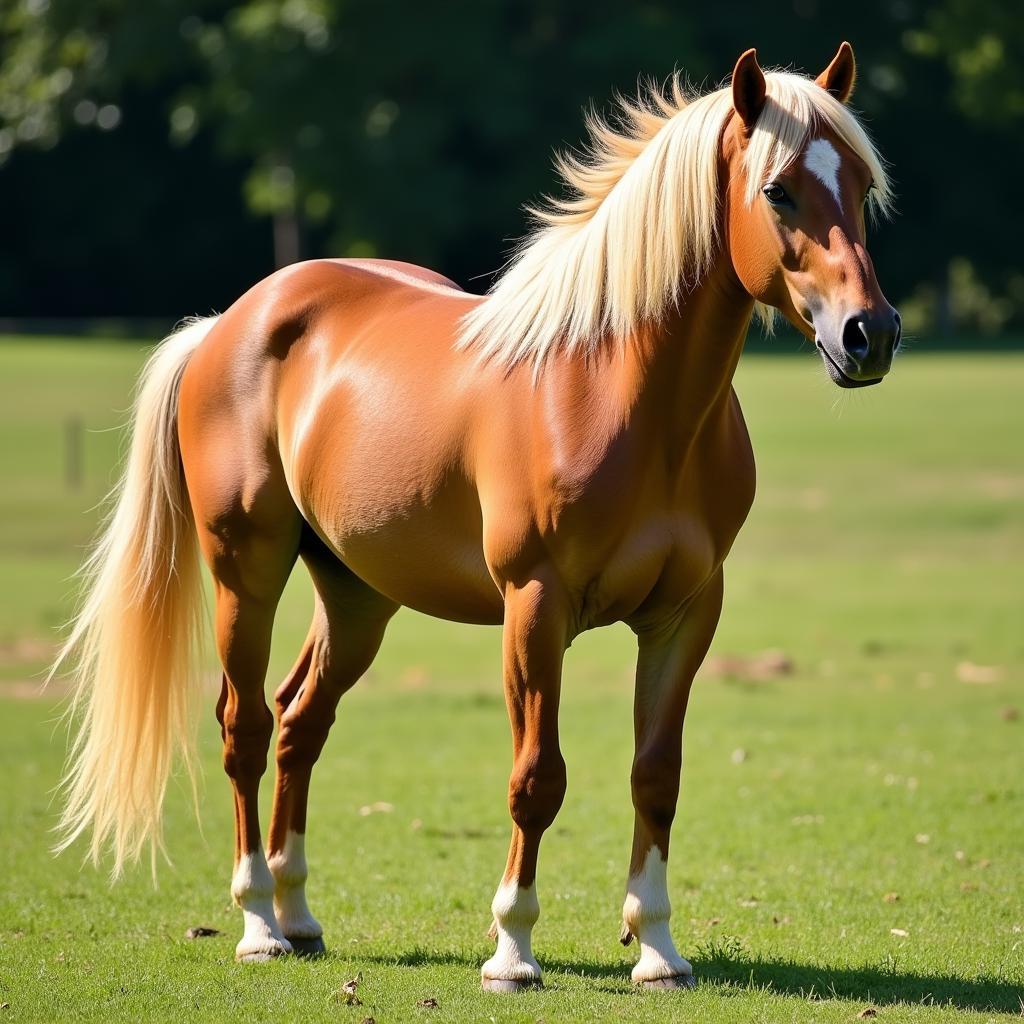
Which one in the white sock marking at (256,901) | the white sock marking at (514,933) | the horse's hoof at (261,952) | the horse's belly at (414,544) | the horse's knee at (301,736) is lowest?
the horse's hoof at (261,952)

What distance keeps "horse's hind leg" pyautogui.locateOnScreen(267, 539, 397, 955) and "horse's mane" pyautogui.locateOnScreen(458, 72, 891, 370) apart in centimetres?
110

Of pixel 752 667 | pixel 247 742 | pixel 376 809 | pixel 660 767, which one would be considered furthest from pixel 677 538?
pixel 752 667

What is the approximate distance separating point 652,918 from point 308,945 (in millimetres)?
1181

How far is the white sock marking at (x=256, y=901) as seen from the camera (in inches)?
190

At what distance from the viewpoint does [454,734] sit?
9344mm

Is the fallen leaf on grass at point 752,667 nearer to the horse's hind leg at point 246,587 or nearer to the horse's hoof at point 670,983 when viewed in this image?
the horse's hind leg at point 246,587

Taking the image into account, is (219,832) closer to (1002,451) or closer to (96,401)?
(1002,451)

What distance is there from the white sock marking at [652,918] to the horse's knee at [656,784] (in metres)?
0.10

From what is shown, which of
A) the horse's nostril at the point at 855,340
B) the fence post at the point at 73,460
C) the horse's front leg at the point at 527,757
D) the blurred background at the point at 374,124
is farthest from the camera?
the blurred background at the point at 374,124

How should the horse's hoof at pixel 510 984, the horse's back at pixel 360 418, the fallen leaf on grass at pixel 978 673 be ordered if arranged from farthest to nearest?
the fallen leaf on grass at pixel 978 673 → the horse's back at pixel 360 418 → the horse's hoof at pixel 510 984

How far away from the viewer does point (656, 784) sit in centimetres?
437

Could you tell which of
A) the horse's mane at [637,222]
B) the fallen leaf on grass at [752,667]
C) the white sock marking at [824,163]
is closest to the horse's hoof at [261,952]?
the horse's mane at [637,222]

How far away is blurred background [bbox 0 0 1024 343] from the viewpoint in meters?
37.6

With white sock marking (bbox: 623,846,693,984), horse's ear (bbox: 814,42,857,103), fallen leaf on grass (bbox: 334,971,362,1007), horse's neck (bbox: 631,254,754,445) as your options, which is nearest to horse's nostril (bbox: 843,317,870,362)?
horse's neck (bbox: 631,254,754,445)
